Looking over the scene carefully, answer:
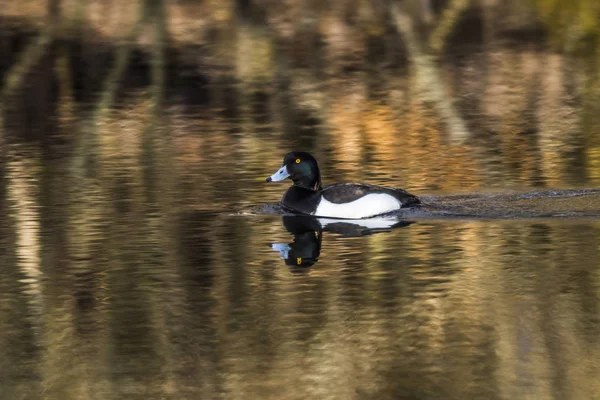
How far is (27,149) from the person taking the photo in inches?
795

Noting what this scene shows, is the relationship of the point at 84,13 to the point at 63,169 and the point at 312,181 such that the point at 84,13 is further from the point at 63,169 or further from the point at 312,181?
the point at 312,181

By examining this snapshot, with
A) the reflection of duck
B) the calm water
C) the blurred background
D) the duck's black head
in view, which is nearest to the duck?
the duck's black head

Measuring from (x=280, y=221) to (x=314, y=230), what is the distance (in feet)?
1.72

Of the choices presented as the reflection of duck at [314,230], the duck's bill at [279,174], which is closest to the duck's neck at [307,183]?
the duck's bill at [279,174]

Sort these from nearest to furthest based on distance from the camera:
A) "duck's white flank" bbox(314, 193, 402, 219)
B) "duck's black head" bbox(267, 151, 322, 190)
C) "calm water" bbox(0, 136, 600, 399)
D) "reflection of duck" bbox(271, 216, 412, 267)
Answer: "calm water" bbox(0, 136, 600, 399) < "reflection of duck" bbox(271, 216, 412, 267) < "duck's white flank" bbox(314, 193, 402, 219) < "duck's black head" bbox(267, 151, 322, 190)

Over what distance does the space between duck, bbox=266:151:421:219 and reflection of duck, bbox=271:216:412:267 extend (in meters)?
0.11

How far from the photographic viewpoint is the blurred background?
10.1 metres

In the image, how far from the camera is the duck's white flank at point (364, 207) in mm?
15449

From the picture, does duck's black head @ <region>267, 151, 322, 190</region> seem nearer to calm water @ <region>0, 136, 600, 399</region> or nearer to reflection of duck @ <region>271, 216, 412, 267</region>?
calm water @ <region>0, 136, 600, 399</region>

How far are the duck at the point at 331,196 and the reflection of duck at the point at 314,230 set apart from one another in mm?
107

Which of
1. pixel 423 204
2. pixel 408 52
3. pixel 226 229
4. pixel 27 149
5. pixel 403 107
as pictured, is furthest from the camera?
pixel 408 52

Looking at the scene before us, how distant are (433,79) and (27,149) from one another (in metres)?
8.70

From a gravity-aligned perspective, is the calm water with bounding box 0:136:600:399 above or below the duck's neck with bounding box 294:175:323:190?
above

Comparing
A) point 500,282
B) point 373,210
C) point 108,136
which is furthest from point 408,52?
point 500,282
